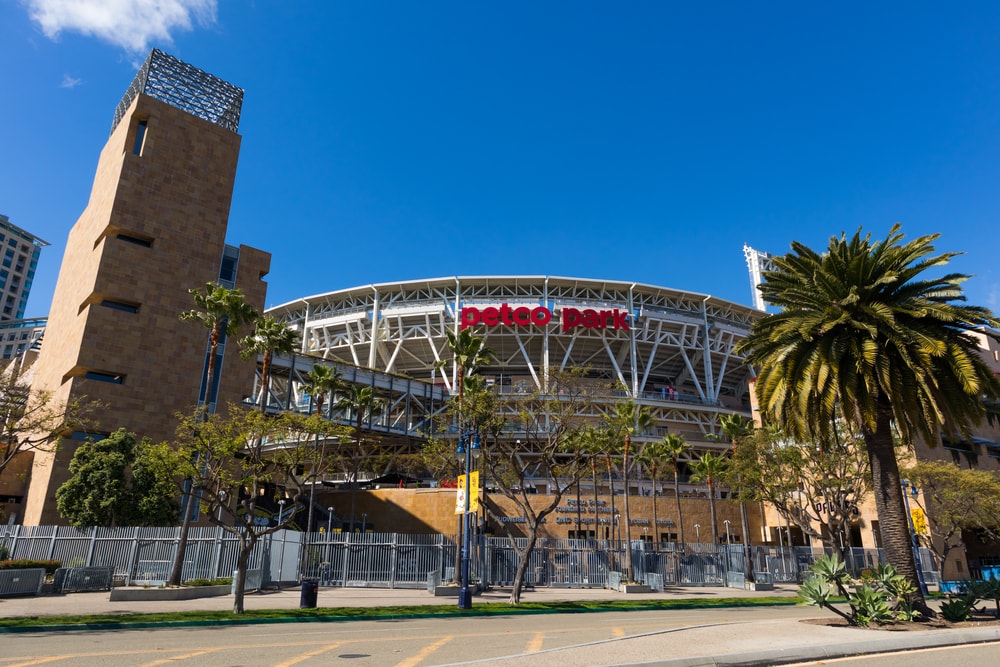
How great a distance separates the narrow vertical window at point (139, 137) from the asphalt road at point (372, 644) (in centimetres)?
4415

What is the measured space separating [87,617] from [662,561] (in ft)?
110

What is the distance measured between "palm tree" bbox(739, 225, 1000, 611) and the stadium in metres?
47.0

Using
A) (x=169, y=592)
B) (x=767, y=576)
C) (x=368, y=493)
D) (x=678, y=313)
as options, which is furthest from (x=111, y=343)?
(x=678, y=313)

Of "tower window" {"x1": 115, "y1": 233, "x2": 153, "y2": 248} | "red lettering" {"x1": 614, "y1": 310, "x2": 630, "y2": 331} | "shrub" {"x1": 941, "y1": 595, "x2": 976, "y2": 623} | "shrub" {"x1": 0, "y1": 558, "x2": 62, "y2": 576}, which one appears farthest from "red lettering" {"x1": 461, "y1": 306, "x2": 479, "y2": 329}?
"shrub" {"x1": 941, "y1": 595, "x2": 976, "y2": 623}

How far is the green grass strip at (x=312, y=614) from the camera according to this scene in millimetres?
17172

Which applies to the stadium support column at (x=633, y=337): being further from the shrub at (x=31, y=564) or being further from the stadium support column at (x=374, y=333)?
the shrub at (x=31, y=564)

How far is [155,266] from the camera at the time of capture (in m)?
47.3

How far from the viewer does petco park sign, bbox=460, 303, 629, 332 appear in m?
74.6

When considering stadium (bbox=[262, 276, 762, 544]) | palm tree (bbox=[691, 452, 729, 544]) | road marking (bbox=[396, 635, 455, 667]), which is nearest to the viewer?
road marking (bbox=[396, 635, 455, 667])

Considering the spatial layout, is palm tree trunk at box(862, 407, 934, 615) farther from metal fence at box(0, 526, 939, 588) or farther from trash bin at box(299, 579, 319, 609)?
trash bin at box(299, 579, 319, 609)

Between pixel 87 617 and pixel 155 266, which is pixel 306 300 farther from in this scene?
pixel 87 617

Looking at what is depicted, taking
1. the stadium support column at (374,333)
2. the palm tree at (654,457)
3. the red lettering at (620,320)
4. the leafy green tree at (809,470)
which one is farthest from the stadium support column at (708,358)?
the stadium support column at (374,333)

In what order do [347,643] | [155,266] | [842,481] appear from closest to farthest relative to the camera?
[347,643], [842,481], [155,266]

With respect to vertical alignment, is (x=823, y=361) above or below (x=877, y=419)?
above
